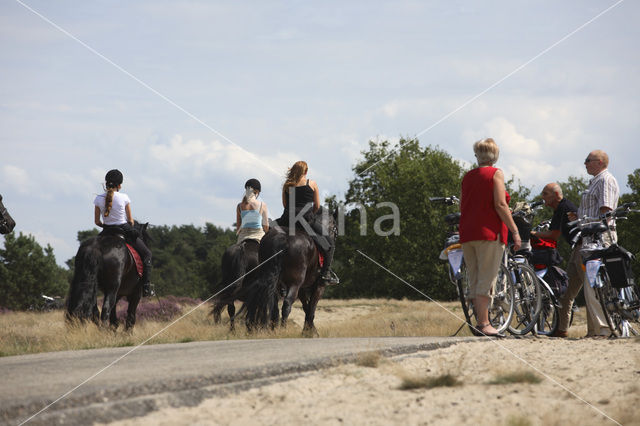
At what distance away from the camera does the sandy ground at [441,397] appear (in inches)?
175

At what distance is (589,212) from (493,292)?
175 centimetres

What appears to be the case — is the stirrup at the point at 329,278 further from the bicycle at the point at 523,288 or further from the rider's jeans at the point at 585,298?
the rider's jeans at the point at 585,298

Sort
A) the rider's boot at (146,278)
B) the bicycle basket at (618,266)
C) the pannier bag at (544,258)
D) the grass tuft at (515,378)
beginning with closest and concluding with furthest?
the grass tuft at (515,378)
the bicycle basket at (618,266)
the pannier bag at (544,258)
the rider's boot at (146,278)

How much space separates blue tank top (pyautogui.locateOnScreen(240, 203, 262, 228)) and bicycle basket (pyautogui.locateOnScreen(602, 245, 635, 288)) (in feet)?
21.6

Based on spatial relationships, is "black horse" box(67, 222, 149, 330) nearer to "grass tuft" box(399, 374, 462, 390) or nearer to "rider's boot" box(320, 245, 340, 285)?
"rider's boot" box(320, 245, 340, 285)

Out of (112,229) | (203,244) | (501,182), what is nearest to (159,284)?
(203,244)

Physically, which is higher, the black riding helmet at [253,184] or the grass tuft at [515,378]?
the black riding helmet at [253,184]

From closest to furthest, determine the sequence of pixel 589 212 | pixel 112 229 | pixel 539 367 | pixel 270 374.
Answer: pixel 270 374, pixel 539 367, pixel 589 212, pixel 112 229

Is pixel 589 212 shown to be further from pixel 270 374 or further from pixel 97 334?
pixel 97 334

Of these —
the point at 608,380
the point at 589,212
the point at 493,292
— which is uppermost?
the point at 589,212

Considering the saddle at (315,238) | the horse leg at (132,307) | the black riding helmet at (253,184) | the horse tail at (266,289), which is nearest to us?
the horse tail at (266,289)

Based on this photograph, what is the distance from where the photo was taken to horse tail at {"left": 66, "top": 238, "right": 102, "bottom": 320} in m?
11.0

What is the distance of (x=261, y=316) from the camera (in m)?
10.9

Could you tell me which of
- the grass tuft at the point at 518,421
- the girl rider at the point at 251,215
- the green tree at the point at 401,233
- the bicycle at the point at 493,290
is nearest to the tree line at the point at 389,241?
the green tree at the point at 401,233
